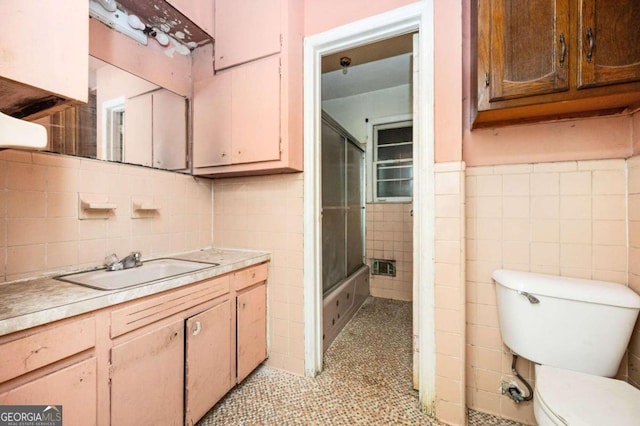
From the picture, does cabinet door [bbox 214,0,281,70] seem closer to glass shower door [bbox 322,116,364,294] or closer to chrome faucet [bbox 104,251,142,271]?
glass shower door [bbox 322,116,364,294]

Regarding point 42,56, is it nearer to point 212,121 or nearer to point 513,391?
point 212,121

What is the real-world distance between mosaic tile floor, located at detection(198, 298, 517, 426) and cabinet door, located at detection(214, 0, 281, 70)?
2.05 metres

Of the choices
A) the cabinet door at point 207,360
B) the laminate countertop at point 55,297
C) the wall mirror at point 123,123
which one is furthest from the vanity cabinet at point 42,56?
the cabinet door at point 207,360

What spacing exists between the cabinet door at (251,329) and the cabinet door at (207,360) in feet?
0.29

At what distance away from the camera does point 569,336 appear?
1095 millimetres

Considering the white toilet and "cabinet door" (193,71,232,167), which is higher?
"cabinet door" (193,71,232,167)

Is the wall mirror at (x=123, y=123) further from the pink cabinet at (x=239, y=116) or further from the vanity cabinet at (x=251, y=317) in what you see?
the vanity cabinet at (x=251, y=317)

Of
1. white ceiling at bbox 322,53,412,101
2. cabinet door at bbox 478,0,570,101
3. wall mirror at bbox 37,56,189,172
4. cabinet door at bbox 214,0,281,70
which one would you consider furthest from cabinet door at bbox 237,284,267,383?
white ceiling at bbox 322,53,412,101

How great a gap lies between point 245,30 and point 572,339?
7.77 ft

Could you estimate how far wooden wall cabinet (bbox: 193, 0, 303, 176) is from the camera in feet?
5.05

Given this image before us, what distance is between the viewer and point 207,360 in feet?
4.25

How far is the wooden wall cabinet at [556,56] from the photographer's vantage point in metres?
0.94

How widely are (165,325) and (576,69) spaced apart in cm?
195

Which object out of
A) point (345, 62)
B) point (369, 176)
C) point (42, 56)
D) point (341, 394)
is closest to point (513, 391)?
point (341, 394)
